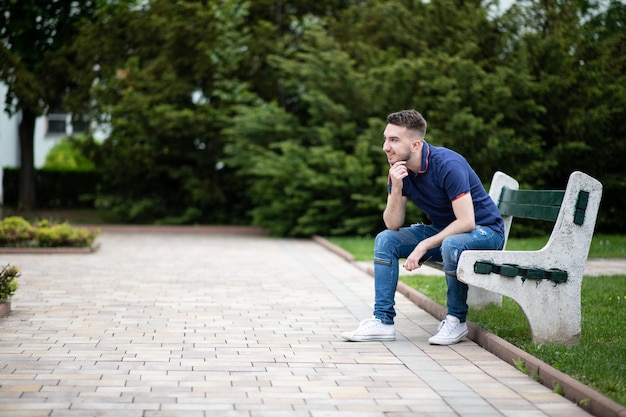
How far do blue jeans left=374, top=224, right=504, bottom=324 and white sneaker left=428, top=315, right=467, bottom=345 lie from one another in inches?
2.4

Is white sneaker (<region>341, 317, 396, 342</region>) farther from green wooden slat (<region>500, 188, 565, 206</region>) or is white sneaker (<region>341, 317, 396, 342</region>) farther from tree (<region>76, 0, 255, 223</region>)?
tree (<region>76, 0, 255, 223</region>)

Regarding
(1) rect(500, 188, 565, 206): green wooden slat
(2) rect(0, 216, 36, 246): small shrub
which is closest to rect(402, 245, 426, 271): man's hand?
(1) rect(500, 188, 565, 206): green wooden slat

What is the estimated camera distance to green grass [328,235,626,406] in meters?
5.58

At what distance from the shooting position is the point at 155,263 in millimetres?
13820

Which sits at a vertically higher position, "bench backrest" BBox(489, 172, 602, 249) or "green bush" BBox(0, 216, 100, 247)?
"bench backrest" BBox(489, 172, 602, 249)

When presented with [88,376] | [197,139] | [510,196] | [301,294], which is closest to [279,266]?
[301,294]

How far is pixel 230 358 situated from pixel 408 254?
5.91ft

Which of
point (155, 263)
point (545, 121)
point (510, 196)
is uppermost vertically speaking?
point (545, 121)

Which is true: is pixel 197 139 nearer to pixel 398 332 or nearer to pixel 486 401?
pixel 398 332

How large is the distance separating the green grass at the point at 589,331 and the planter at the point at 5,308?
160 inches

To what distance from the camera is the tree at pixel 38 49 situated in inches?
800

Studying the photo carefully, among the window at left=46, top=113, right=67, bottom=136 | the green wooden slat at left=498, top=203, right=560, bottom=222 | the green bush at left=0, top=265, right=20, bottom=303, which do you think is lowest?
the green bush at left=0, top=265, right=20, bottom=303

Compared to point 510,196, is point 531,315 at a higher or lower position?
lower

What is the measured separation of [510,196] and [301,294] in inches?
114
